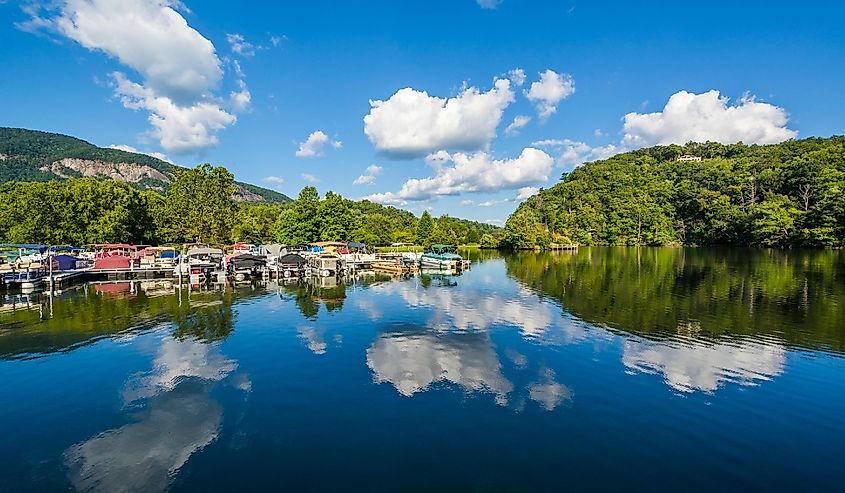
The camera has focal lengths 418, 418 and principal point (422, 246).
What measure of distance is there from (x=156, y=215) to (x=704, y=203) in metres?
121

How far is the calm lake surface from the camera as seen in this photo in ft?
26.0

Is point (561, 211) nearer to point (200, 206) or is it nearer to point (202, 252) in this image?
point (200, 206)

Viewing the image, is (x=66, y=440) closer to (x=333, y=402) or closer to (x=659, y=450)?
(x=333, y=402)

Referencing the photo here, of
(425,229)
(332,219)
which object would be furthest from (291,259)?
(425,229)

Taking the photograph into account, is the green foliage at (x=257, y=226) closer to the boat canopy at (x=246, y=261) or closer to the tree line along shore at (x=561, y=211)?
the tree line along shore at (x=561, y=211)

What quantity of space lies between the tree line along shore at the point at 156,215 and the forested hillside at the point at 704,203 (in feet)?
150

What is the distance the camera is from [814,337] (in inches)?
690

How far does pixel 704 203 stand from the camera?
105812 mm

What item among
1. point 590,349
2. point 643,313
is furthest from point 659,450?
point 643,313

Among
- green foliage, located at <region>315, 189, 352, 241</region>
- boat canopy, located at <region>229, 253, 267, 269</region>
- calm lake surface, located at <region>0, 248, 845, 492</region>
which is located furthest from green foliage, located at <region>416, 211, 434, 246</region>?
calm lake surface, located at <region>0, 248, 845, 492</region>

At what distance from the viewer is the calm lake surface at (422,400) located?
7.93 metres

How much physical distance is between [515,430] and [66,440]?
9843 mm

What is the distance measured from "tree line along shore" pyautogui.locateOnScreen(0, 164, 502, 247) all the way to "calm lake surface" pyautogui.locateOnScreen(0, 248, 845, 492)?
3554 centimetres

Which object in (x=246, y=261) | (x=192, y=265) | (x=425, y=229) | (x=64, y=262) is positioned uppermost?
(x=425, y=229)
